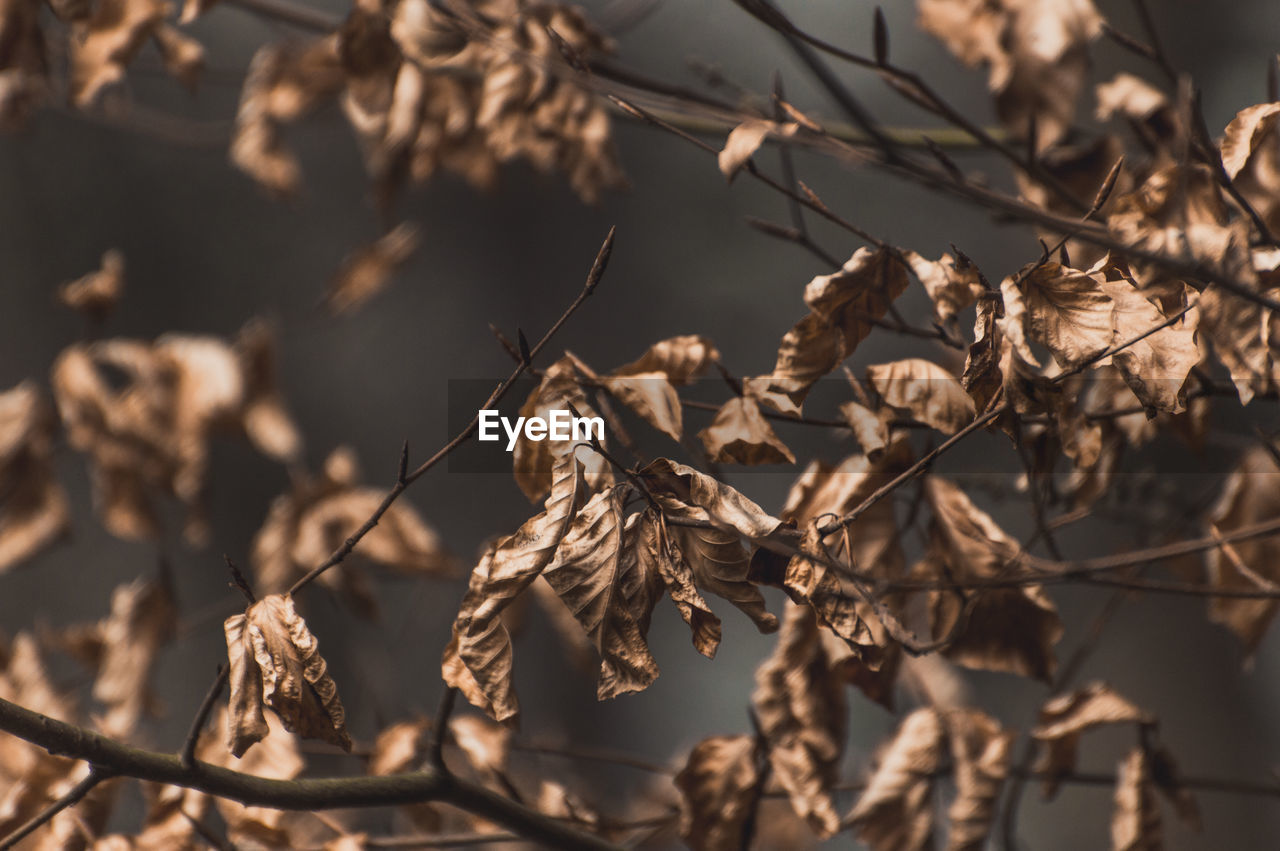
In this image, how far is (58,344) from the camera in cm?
192

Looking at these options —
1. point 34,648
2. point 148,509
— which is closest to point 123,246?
point 148,509

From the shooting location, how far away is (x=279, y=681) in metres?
0.42

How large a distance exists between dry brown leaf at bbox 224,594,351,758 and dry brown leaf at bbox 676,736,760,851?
24cm

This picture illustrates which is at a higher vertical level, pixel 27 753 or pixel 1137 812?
pixel 1137 812

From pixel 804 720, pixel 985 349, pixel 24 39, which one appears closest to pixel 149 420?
pixel 24 39

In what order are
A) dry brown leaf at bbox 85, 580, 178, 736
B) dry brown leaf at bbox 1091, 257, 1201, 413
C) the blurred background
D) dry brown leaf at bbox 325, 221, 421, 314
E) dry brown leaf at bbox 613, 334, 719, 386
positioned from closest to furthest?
dry brown leaf at bbox 1091, 257, 1201, 413
dry brown leaf at bbox 613, 334, 719, 386
dry brown leaf at bbox 85, 580, 178, 736
dry brown leaf at bbox 325, 221, 421, 314
the blurred background

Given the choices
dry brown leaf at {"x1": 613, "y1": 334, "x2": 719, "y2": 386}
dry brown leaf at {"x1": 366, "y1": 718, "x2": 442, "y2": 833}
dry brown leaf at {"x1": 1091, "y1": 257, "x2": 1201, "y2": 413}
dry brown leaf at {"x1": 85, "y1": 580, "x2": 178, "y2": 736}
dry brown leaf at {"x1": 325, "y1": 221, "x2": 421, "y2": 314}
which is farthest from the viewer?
dry brown leaf at {"x1": 325, "y1": 221, "x2": 421, "y2": 314}

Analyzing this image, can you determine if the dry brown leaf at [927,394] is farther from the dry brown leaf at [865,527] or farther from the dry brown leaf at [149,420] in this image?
the dry brown leaf at [149,420]

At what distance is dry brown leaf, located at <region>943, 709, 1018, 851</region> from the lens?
58 centimetres

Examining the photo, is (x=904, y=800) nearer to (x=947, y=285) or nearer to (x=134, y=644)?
(x=947, y=285)

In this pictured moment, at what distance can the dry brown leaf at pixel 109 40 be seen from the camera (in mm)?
716

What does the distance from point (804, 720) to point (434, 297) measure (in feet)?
5.54

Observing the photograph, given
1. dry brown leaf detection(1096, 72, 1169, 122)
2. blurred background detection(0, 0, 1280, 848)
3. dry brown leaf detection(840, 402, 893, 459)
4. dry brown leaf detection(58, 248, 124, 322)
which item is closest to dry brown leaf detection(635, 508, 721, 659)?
dry brown leaf detection(840, 402, 893, 459)

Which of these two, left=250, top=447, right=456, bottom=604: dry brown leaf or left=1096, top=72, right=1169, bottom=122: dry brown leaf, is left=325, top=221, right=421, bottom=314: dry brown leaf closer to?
left=250, top=447, right=456, bottom=604: dry brown leaf
